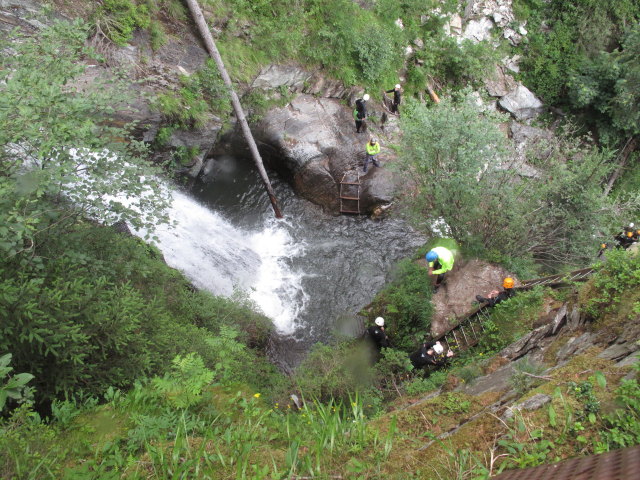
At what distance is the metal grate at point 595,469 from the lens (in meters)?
2.45

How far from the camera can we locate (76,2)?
1173cm

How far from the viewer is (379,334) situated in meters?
10.4

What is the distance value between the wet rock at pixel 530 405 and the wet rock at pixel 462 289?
6138 millimetres

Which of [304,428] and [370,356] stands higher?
[304,428]

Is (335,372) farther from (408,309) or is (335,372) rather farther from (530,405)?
(530,405)

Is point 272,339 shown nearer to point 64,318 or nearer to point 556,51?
point 64,318

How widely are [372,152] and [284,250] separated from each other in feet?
16.4

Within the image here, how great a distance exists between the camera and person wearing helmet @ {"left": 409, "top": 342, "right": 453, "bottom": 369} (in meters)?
9.19

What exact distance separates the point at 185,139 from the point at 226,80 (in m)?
2.54

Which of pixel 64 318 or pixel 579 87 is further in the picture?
pixel 579 87

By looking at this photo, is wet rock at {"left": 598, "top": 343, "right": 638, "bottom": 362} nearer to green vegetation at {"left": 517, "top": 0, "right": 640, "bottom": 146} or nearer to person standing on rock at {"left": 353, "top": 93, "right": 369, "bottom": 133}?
person standing on rock at {"left": 353, "top": 93, "right": 369, "bottom": 133}

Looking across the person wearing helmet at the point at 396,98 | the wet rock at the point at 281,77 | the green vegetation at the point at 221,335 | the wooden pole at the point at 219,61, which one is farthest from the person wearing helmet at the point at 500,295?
the wet rock at the point at 281,77

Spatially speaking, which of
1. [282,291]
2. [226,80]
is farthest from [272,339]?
[226,80]

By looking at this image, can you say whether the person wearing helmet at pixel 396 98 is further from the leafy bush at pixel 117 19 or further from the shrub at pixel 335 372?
the shrub at pixel 335 372
